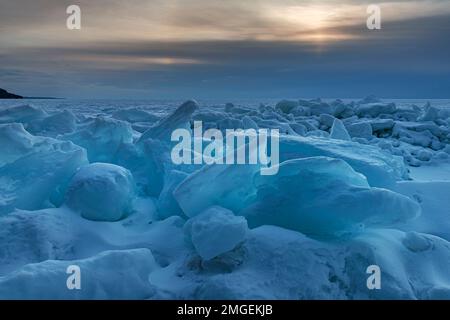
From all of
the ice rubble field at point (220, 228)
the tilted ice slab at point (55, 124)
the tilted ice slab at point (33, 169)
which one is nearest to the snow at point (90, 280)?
the ice rubble field at point (220, 228)

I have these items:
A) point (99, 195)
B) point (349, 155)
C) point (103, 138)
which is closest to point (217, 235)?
point (99, 195)

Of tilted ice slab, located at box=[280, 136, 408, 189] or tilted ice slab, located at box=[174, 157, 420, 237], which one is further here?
tilted ice slab, located at box=[280, 136, 408, 189]

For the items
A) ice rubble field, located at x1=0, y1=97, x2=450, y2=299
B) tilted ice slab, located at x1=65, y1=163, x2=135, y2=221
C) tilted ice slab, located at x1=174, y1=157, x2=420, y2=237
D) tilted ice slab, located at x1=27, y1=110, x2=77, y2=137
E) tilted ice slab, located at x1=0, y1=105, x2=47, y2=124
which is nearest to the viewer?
ice rubble field, located at x1=0, y1=97, x2=450, y2=299

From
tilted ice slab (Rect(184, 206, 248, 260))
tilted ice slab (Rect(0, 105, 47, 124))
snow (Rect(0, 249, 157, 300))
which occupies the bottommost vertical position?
snow (Rect(0, 249, 157, 300))

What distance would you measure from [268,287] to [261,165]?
1106 millimetres

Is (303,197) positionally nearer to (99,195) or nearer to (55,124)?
(99,195)

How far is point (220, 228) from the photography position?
2.89 m

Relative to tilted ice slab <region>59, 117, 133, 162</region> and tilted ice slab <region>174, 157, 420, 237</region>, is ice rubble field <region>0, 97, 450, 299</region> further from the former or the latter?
tilted ice slab <region>59, 117, 133, 162</region>

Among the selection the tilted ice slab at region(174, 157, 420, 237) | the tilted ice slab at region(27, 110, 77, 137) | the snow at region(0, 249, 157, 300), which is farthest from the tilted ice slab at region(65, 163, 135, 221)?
the tilted ice slab at region(27, 110, 77, 137)

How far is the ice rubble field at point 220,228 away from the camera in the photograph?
283 cm

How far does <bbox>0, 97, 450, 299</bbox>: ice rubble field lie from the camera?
2826 millimetres
